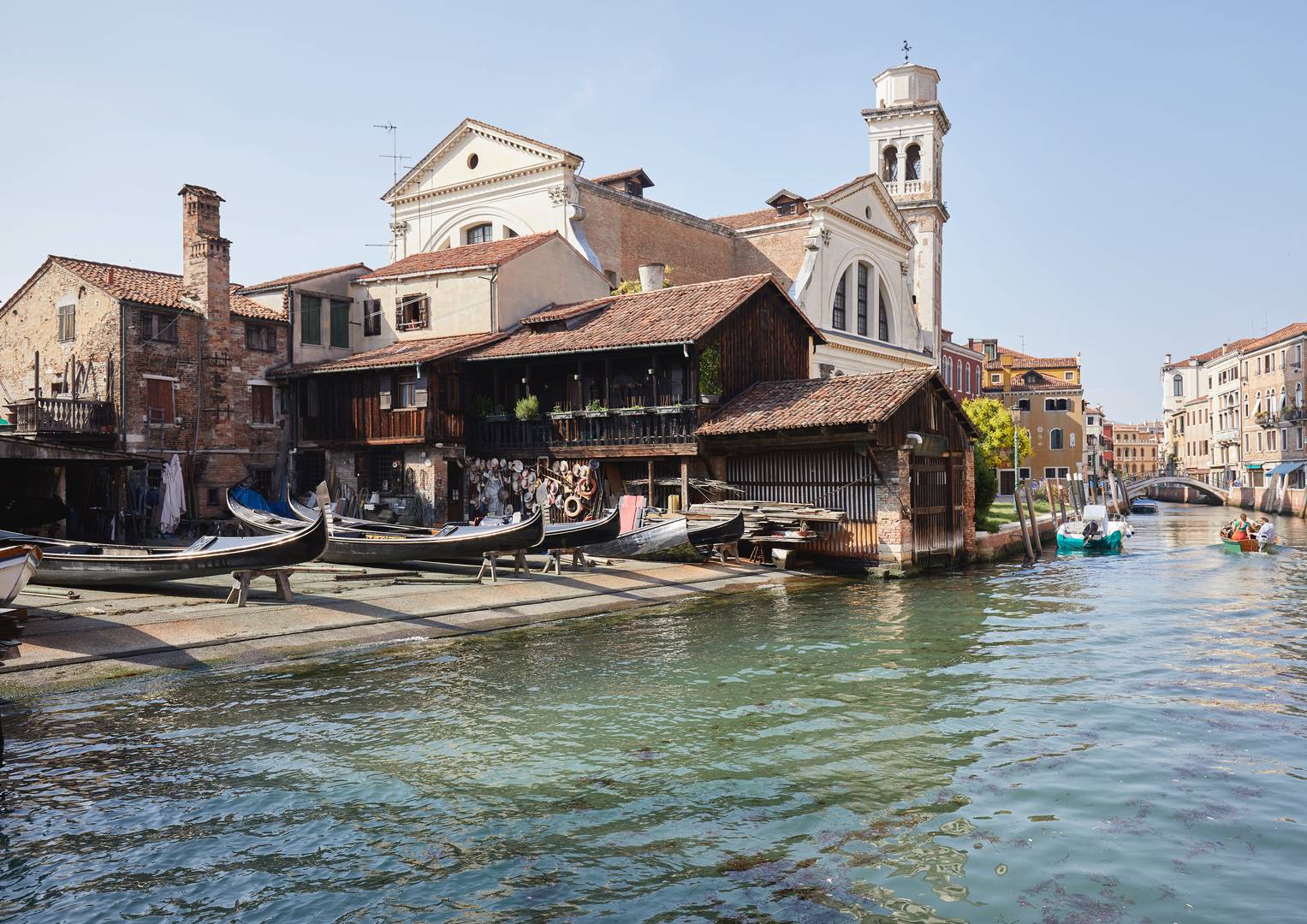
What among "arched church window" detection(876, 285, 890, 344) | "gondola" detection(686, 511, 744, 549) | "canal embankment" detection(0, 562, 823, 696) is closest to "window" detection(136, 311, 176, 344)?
"canal embankment" detection(0, 562, 823, 696)

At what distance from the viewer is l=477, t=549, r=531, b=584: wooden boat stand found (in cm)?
1752

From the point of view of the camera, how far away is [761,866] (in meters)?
5.82

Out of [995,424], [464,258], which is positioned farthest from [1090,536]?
[995,424]

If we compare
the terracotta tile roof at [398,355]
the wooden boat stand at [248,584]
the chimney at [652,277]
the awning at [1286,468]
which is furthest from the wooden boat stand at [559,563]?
the awning at [1286,468]

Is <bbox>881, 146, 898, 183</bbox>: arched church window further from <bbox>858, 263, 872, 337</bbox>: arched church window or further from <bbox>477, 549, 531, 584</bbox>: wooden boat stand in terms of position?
<bbox>477, 549, 531, 584</bbox>: wooden boat stand

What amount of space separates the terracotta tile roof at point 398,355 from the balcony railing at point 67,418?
168 inches

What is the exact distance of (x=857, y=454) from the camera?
20.9 meters

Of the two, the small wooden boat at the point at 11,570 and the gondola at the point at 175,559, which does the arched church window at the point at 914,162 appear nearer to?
the gondola at the point at 175,559

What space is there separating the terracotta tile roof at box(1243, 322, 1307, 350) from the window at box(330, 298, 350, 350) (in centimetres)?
5681

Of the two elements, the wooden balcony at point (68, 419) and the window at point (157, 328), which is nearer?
the wooden balcony at point (68, 419)

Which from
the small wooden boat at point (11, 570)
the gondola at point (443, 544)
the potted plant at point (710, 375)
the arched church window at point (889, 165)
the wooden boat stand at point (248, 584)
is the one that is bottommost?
the wooden boat stand at point (248, 584)


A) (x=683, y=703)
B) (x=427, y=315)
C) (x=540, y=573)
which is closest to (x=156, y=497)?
(x=427, y=315)

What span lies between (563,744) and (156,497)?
21023 millimetres

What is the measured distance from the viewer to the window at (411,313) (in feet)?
92.2
